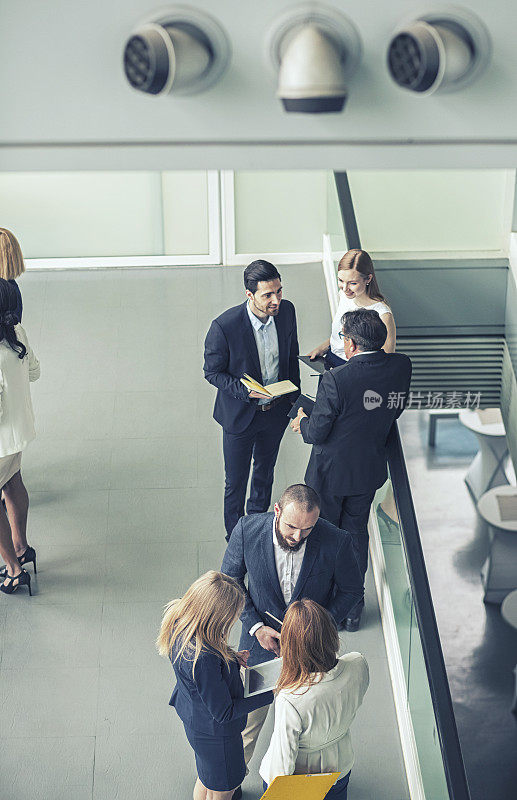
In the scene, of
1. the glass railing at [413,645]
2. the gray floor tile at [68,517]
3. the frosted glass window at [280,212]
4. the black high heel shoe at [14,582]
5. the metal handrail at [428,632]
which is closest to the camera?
the metal handrail at [428,632]

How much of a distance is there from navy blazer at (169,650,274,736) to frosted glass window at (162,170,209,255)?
503 cm

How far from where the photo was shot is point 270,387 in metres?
4.61

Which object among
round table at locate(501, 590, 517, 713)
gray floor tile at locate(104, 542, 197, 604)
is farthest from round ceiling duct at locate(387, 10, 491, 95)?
round table at locate(501, 590, 517, 713)

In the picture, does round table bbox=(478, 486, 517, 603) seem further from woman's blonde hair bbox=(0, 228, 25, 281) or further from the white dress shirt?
woman's blonde hair bbox=(0, 228, 25, 281)

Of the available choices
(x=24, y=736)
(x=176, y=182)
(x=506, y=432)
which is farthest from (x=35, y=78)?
(x=506, y=432)

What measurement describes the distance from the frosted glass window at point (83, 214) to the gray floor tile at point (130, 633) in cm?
392

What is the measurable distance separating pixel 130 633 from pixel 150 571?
Result: 16.9 inches

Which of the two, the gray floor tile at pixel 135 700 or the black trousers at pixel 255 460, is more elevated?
the black trousers at pixel 255 460

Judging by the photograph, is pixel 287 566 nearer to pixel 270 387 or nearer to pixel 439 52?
pixel 270 387

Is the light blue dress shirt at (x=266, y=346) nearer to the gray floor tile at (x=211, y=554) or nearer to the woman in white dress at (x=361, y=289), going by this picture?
the woman in white dress at (x=361, y=289)

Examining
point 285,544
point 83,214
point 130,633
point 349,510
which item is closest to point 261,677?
point 285,544

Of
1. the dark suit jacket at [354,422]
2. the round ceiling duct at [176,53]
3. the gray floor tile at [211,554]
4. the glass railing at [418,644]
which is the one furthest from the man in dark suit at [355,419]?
the round ceiling duct at [176,53]

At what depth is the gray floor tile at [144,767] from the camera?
12.9ft

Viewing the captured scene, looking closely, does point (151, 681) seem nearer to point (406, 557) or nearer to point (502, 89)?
point (406, 557)
